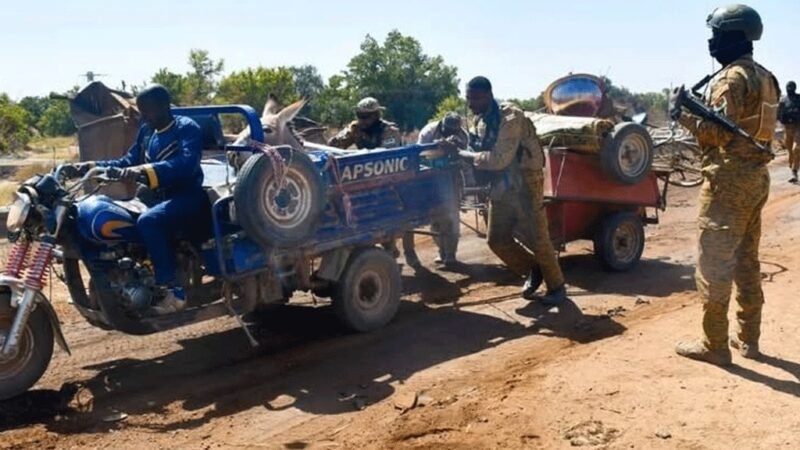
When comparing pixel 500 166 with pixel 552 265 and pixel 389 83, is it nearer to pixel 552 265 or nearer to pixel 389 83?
pixel 552 265

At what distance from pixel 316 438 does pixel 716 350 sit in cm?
293

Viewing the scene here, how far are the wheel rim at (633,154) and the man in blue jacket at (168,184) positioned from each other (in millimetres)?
4744

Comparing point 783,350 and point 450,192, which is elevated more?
point 450,192

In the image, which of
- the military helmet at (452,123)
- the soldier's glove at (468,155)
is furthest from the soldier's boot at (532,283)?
the military helmet at (452,123)

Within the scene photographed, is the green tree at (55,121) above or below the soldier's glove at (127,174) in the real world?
above

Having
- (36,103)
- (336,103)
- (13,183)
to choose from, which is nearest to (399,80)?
(336,103)

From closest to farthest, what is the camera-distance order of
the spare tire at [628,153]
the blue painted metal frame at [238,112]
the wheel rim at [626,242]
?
the blue painted metal frame at [238,112] → the spare tire at [628,153] → the wheel rim at [626,242]

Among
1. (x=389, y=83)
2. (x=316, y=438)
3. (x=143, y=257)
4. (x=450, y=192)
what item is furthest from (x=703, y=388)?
(x=389, y=83)

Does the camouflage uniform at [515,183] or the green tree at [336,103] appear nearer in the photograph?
the camouflage uniform at [515,183]

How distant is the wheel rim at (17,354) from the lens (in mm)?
5367

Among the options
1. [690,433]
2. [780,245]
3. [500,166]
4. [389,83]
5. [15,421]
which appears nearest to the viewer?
[690,433]

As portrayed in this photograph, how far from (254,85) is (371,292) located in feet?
107

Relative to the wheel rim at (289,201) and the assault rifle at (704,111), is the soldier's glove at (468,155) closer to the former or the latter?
the wheel rim at (289,201)

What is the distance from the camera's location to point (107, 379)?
6074 millimetres
